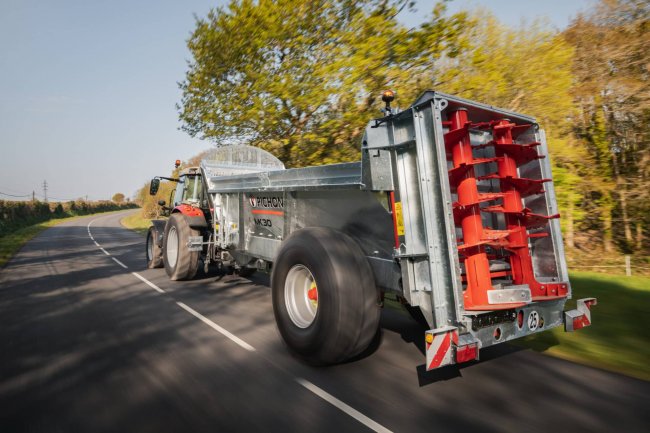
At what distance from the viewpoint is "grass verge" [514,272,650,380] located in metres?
3.84

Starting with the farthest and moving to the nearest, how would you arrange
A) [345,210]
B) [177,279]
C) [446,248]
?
[177,279]
[345,210]
[446,248]

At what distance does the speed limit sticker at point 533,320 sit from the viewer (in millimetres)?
3369

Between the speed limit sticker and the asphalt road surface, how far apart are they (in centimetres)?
48

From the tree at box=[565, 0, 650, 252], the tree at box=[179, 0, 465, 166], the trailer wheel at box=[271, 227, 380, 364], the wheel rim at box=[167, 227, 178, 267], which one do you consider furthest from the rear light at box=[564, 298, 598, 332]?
the tree at box=[565, 0, 650, 252]

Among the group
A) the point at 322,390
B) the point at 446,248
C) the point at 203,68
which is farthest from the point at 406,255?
the point at 203,68

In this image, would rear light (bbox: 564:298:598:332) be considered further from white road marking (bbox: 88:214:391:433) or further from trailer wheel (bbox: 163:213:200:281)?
trailer wheel (bbox: 163:213:200:281)

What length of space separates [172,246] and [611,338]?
759 cm

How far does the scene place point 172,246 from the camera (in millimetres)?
8117

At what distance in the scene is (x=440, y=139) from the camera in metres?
3.02

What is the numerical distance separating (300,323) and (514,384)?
2.04 m

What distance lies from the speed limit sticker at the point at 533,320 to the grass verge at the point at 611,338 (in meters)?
0.92

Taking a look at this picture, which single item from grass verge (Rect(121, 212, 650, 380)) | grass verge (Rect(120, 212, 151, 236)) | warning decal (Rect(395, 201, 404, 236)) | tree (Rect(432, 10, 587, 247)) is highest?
tree (Rect(432, 10, 587, 247))

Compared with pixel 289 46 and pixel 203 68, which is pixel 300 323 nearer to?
pixel 289 46

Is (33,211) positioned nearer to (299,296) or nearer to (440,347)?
(299,296)
